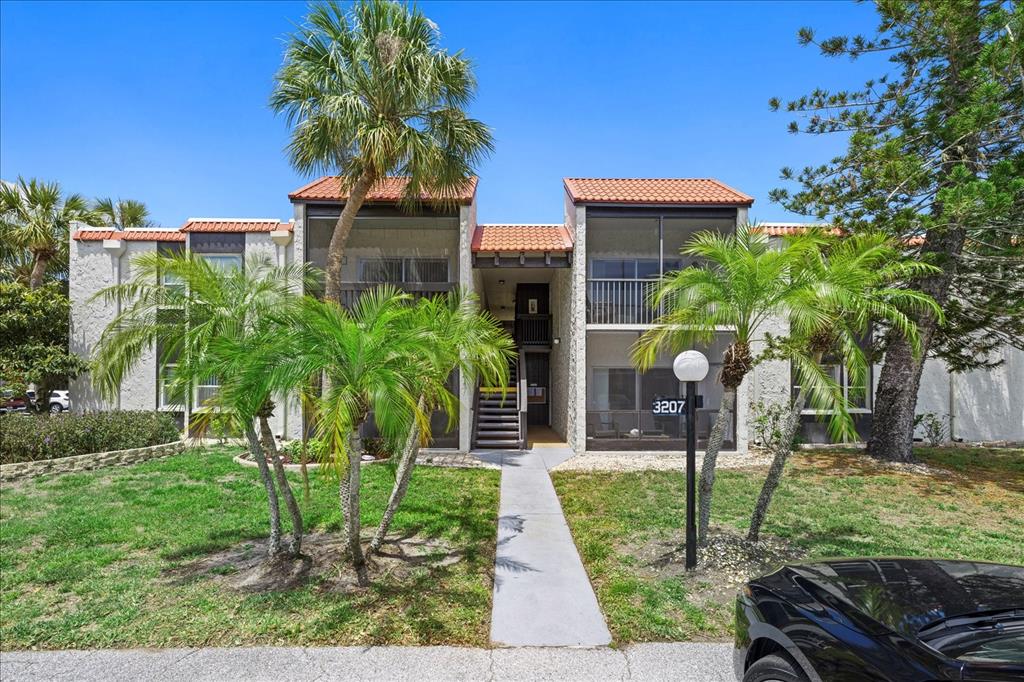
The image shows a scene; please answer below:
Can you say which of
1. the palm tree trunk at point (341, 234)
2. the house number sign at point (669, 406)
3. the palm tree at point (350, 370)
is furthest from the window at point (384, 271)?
the palm tree at point (350, 370)

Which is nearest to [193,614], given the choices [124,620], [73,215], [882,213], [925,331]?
[124,620]

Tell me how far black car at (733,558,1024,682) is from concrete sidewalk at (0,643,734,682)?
115cm

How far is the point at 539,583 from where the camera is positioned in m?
5.76

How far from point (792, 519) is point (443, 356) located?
622 centimetres

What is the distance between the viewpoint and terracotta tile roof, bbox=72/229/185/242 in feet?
51.7

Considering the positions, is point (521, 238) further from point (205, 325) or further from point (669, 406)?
point (205, 325)

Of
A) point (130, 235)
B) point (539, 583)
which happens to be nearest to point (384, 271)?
point (130, 235)

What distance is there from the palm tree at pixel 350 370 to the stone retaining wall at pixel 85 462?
9604mm

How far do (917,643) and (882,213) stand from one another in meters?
10.7

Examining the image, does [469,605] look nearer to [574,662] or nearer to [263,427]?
[574,662]

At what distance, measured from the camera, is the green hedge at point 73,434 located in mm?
10852

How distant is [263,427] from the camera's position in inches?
236

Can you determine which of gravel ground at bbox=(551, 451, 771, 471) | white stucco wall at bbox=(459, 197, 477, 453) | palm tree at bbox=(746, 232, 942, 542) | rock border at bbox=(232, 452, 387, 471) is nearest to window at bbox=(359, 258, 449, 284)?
white stucco wall at bbox=(459, 197, 477, 453)

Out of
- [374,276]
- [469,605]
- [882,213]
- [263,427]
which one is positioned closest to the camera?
[469,605]
